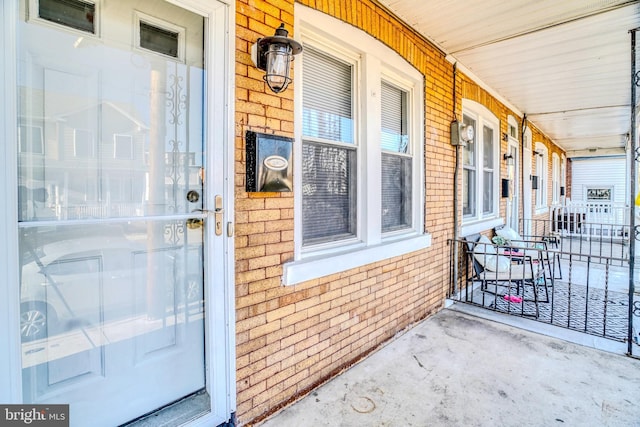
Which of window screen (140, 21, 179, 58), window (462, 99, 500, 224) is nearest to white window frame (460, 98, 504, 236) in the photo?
window (462, 99, 500, 224)

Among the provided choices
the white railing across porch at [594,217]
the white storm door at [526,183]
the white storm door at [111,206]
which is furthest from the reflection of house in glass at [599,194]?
the white storm door at [111,206]

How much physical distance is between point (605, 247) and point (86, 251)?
10596 mm

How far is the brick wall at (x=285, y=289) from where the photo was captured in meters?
1.84

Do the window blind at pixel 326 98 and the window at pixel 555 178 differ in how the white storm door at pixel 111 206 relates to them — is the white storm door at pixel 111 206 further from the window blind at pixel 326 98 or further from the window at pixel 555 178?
the window at pixel 555 178

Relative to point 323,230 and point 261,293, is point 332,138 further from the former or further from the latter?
point 261,293

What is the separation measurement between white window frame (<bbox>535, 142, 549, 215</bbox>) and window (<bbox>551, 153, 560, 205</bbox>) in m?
1.17

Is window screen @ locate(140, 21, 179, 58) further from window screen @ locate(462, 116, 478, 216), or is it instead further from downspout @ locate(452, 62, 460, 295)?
window screen @ locate(462, 116, 478, 216)

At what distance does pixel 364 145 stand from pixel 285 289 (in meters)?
1.33

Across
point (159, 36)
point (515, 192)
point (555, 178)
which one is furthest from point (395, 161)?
point (555, 178)

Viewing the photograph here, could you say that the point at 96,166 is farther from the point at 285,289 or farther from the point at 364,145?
the point at 364,145

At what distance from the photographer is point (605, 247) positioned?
8328 mm

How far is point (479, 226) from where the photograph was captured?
484cm

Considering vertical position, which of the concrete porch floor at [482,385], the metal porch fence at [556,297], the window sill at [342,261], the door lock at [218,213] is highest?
the door lock at [218,213]

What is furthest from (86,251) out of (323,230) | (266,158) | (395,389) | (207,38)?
(395,389)
